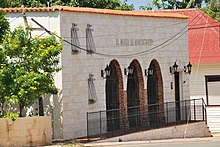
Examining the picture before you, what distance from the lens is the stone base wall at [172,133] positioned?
1188 inches

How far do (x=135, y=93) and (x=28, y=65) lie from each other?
852cm

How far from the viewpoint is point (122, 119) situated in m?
32.0

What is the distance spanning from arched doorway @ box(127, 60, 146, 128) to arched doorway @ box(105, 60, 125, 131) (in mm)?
816

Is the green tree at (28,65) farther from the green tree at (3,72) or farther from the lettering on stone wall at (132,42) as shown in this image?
the lettering on stone wall at (132,42)

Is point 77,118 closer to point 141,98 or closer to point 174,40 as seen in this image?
point 141,98

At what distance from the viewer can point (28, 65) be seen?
26.2 metres

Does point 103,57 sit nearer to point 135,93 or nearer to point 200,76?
point 135,93

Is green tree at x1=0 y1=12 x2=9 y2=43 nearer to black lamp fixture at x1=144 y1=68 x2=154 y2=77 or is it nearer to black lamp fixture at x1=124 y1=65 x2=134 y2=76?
black lamp fixture at x1=124 y1=65 x2=134 y2=76

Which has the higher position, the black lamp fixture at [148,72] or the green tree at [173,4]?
the green tree at [173,4]

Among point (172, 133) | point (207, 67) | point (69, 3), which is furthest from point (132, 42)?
point (69, 3)

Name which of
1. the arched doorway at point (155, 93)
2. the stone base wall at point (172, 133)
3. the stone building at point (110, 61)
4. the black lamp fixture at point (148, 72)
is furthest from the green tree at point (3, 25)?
the arched doorway at point (155, 93)

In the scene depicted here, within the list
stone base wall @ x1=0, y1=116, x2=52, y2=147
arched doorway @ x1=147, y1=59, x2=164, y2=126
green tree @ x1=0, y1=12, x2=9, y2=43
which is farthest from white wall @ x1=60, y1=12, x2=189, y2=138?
green tree @ x1=0, y1=12, x2=9, y2=43

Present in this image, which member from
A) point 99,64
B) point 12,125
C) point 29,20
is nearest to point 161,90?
point 99,64

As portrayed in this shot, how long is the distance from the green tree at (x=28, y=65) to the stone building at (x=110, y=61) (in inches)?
60.8
